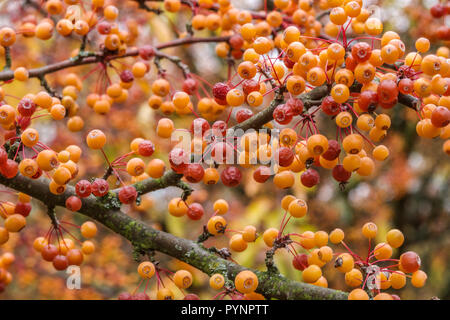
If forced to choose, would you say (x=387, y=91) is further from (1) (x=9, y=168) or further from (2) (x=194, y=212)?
(1) (x=9, y=168)

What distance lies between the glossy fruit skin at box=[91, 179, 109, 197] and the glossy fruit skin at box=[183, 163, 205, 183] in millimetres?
260

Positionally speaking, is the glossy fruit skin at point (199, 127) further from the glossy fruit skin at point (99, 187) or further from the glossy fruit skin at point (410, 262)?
the glossy fruit skin at point (410, 262)

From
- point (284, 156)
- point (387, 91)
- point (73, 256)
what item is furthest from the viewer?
point (73, 256)

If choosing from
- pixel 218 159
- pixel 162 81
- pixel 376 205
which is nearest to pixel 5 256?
pixel 162 81

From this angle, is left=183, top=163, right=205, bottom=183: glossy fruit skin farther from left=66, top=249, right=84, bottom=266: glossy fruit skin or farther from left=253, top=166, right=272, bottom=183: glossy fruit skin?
left=66, top=249, right=84, bottom=266: glossy fruit skin

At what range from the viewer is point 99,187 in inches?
49.3

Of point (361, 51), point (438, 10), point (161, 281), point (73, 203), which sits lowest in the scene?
point (161, 281)

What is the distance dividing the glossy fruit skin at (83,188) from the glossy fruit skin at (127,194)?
0.10 meters

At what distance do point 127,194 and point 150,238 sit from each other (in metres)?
0.16

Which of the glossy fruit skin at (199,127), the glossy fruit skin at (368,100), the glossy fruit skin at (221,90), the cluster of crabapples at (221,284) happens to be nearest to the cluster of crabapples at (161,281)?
the cluster of crabapples at (221,284)

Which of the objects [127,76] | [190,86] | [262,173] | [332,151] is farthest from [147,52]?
[332,151]

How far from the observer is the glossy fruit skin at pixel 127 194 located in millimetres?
1285

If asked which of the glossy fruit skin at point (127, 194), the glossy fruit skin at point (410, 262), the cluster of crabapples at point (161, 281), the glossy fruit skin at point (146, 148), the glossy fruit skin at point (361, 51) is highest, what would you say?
the glossy fruit skin at point (361, 51)
